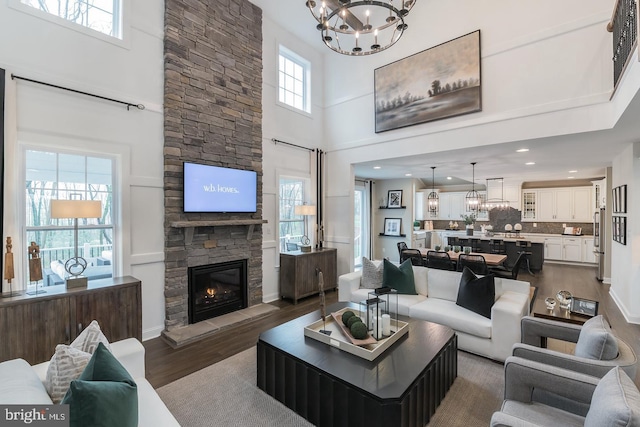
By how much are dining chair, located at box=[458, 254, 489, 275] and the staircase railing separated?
3.10 meters

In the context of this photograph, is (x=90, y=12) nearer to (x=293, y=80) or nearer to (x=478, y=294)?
(x=293, y=80)

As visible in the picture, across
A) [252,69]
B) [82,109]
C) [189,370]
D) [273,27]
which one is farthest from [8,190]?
[273,27]

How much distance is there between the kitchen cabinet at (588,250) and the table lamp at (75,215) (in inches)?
438

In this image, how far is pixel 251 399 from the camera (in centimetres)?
255

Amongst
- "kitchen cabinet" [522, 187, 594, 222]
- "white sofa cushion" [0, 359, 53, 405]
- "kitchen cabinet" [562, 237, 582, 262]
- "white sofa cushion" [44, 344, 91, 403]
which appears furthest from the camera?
"kitchen cabinet" [522, 187, 594, 222]

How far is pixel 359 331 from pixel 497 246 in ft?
22.4

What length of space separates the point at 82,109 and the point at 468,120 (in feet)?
16.7

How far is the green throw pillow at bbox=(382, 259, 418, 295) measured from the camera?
418 cm

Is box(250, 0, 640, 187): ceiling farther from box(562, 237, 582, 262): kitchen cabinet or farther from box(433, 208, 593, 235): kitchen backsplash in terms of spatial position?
box(433, 208, 593, 235): kitchen backsplash

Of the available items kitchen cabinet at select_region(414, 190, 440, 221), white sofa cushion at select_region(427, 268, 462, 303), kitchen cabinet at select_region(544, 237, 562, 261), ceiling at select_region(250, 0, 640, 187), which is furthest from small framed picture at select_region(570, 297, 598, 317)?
kitchen cabinet at select_region(414, 190, 440, 221)

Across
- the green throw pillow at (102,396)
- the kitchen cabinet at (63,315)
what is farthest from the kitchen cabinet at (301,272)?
the green throw pillow at (102,396)

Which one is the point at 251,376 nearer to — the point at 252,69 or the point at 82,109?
the point at 82,109

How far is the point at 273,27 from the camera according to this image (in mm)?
5344

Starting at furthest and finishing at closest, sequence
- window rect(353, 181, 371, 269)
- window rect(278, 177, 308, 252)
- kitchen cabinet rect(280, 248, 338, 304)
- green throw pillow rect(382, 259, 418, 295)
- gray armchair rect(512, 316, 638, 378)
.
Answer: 1. window rect(353, 181, 371, 269)
2. window rect(278, 177, 308, 252)
3. kitchen cabinet rect(280, 248, 338, 304)
4. green throw pillow rect(382, 259, 418, 295)
5. gray armchair rect(512, 316, 638, 378)
